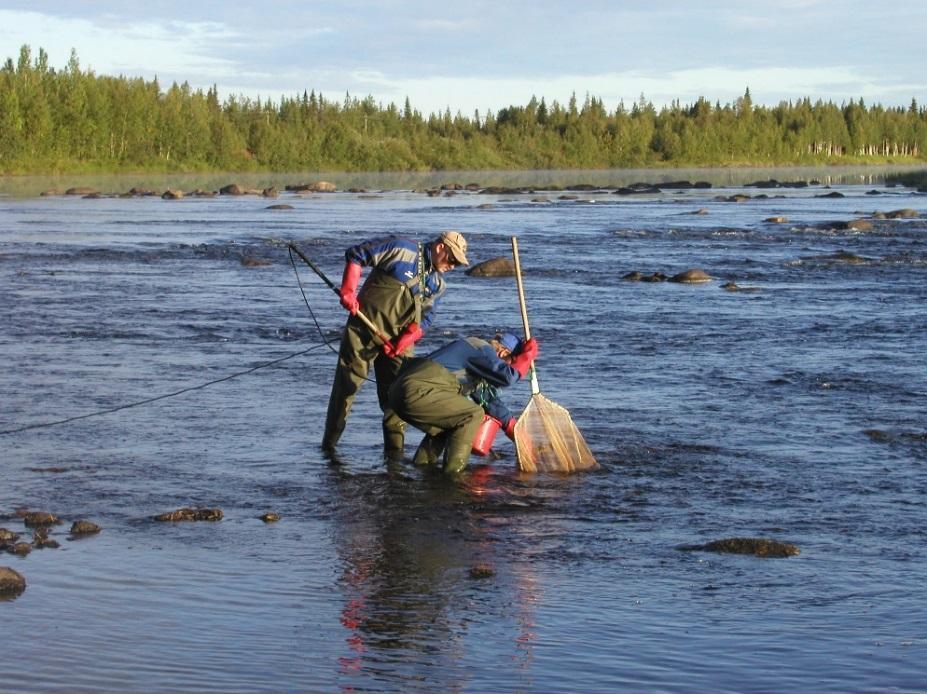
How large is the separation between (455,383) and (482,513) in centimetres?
129

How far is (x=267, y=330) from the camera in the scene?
17.5 metres

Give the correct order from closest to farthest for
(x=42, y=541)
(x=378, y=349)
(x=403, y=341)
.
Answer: (x=42, y=541) → (x=403, y=341) → (x=378, y=349)

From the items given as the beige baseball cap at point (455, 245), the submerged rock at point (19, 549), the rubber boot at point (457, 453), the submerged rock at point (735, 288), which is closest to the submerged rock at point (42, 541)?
the submerged rock at point (19, 549)

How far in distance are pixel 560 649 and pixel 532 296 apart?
15939mm

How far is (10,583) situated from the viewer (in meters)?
6.77

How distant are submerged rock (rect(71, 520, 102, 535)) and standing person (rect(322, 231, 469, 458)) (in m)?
2.60

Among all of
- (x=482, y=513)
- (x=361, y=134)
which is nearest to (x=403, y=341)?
Result: (x=482, y=513)

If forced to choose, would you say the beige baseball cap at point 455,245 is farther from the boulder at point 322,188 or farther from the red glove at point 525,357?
the boulder at point 322,188

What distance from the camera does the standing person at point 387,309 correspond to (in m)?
9.98

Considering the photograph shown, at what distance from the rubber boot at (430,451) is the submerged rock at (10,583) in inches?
148

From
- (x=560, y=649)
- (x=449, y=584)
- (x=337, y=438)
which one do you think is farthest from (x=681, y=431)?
(x=560, y=649)

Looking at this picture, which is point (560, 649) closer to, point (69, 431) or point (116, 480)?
point (116, 480)

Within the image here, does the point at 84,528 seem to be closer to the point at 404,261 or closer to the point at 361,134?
the point at 404,261

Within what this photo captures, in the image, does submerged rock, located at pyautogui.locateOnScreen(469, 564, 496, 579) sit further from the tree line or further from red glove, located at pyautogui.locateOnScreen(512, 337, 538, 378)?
the tree line
